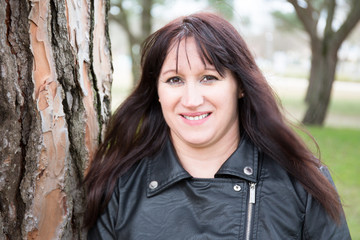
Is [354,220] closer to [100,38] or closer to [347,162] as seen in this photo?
[347,162]

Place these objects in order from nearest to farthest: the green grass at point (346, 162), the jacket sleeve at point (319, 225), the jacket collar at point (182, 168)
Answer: the jacket sleeve at point (319, 225) → the jacket collar at point (182, 168) → the green grass at point (346, 162)

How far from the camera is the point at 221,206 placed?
1794 mm

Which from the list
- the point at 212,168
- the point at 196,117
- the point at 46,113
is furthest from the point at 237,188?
the point at 46,113

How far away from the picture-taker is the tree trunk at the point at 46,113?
1523mm

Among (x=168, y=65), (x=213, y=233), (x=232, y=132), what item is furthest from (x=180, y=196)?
(x=168, y=65)

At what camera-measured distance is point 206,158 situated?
195cm

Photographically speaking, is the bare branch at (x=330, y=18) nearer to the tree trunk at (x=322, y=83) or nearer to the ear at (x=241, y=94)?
the tree trunk at (x=322, y=83)

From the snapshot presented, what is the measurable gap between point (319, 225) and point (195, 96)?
727 millimetres

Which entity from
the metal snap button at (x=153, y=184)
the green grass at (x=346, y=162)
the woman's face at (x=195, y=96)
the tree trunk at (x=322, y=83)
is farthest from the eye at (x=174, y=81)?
the tree trunk at (x=322, y=83)

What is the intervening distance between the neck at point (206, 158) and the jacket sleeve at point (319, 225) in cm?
41

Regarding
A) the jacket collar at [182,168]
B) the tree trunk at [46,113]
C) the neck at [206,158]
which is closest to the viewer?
the tree trunk at [46,113]

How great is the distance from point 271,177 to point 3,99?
43.3 inches

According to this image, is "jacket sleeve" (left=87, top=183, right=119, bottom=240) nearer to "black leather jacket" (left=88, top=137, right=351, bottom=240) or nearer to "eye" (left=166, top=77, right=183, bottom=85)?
"black leather jacket" (left=88, top=137, right=351, bottom=240)

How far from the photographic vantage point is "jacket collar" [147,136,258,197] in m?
1.83
